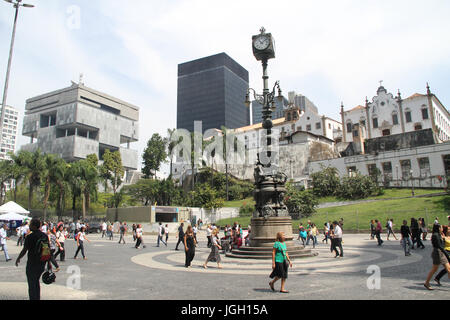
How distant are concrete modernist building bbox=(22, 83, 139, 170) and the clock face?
8264 centimetres

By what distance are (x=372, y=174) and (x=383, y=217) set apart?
65.1ft

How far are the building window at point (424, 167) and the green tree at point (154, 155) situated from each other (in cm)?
4901

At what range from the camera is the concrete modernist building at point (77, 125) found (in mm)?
90625

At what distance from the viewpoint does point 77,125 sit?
92062mm

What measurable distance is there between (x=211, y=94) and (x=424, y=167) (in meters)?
122

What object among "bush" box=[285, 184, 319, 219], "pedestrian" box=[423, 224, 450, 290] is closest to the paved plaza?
"pedestrian" box=[423, 224, 450, 290]

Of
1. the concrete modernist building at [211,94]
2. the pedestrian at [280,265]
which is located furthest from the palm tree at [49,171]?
the concrete modernist building at [211,94]

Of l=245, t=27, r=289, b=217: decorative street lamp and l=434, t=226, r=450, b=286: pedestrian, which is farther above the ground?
l=245, t=27, r=289, b=217: decorative street lamp

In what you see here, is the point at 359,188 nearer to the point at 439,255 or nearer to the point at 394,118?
the point at 394,118

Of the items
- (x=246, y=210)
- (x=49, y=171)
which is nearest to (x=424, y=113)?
(x=246, y=210)

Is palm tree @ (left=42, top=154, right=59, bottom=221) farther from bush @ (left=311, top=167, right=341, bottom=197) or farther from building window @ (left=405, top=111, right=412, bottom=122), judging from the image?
building window @ (left=405, top=111, right=412, bottom=122)

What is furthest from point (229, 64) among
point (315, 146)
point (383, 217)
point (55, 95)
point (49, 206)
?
point (383, 217)

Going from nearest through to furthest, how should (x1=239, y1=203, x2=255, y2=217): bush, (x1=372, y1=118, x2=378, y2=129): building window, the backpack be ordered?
the backpack → (x1=239, y1=203, x2=255, y2=217): bush → (x1=372, y1=118, x2=378, y2=129): building window

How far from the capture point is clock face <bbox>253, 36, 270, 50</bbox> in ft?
55.2
